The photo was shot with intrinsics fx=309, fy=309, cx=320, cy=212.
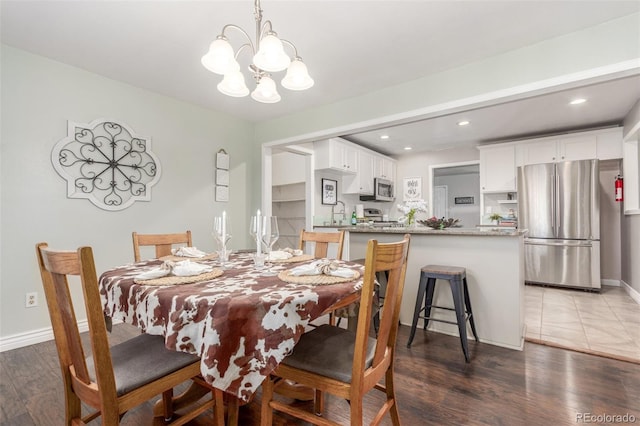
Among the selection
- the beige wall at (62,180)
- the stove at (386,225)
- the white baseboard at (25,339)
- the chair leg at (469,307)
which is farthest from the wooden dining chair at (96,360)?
the stove at (386,225)

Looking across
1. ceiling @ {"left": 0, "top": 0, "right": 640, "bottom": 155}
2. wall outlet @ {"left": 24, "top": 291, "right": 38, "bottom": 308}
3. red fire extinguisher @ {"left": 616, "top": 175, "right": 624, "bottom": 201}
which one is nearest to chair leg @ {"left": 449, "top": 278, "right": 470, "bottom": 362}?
ceiling @ {"left": 0, "top": 0, "right": 640, "bottom": 155}

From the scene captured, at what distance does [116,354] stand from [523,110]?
14.8 ft

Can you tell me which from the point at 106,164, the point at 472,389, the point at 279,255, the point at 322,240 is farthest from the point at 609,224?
the point at 106,164

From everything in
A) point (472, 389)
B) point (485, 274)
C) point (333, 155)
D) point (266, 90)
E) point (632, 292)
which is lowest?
point (472, 389)

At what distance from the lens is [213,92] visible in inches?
129

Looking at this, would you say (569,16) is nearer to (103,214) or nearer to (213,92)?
(213,92)

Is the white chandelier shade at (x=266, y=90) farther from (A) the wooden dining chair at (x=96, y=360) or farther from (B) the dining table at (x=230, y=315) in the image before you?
(A) the wooden dining chair at (x=96, y=360)

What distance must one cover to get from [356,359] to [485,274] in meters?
1.94

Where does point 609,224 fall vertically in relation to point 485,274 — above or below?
above

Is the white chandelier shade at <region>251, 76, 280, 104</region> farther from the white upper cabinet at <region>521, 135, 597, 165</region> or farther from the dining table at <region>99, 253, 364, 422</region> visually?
the white upper cabinet at <region>521, 135, 597, 165</region>

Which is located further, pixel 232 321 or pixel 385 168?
pixel 385 168

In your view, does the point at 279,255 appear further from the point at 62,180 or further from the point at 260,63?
the point at 62,180

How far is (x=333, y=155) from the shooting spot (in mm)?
4621

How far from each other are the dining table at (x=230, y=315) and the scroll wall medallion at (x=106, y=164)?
2.05m
